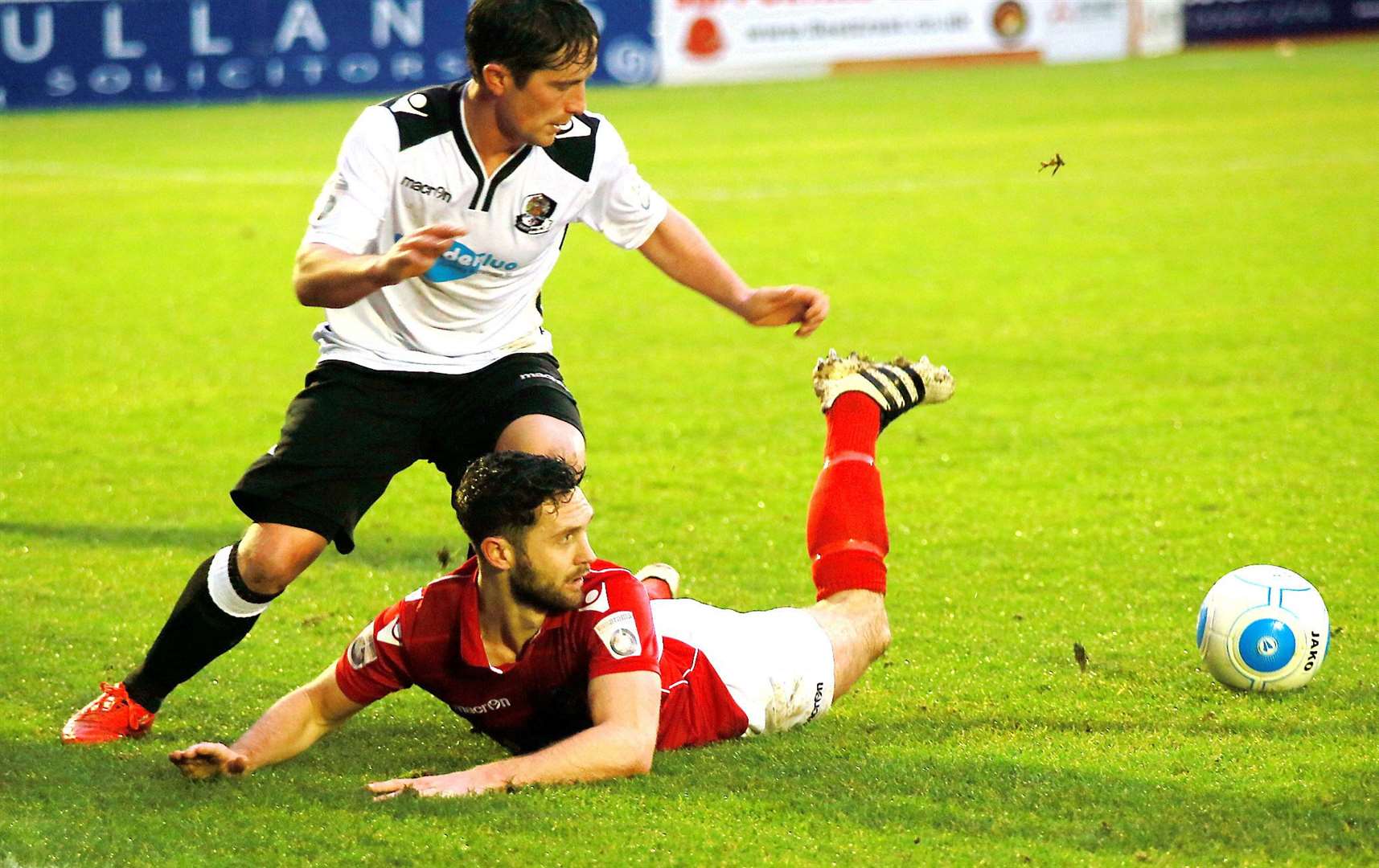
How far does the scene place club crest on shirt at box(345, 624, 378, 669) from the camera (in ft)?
13.0

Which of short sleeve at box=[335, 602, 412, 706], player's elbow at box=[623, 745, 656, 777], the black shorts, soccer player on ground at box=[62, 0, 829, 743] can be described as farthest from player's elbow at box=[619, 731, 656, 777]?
the black shorts

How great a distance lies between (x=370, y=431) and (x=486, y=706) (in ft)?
2.57

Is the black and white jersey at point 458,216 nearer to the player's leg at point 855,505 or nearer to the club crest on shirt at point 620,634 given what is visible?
the player's leg at point 855,505

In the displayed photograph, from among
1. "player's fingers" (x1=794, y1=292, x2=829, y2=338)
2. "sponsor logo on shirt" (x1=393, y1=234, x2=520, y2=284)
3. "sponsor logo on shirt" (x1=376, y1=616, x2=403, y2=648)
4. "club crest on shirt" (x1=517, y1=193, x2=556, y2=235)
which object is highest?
"club crest on shirt" (x1=517, y1=193, x2=556, y2=235)

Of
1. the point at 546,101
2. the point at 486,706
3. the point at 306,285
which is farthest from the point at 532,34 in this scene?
the point at 486,706

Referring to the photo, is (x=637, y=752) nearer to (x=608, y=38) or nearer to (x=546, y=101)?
(x=546, y=101)

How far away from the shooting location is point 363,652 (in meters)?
3.96

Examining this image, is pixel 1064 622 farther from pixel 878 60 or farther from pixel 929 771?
pixel 878 60

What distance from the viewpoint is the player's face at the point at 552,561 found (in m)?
→ 3.81

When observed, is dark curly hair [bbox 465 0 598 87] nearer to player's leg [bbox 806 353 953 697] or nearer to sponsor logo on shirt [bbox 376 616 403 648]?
sponsor logo on shirt [bbox 376 616 403 648]

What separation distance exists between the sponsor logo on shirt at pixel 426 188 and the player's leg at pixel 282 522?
1.53 feet

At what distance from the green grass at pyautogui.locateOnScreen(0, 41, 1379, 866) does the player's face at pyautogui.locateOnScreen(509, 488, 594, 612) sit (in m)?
0.41

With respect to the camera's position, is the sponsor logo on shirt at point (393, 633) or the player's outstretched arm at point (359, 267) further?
the sponsor logo on shirt at point (393, 633)

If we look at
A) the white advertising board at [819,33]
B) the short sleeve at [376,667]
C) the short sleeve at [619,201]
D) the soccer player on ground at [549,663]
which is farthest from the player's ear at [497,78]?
the white advertising board at [819,33]
